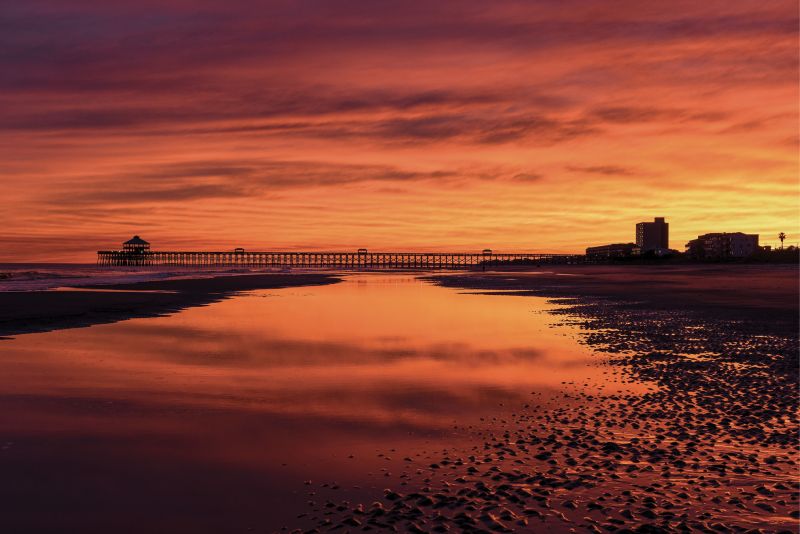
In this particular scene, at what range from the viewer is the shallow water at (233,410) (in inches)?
279

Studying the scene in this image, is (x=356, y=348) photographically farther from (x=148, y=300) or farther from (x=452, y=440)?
(x=148, y=300)

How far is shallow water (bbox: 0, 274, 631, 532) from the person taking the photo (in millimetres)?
7098

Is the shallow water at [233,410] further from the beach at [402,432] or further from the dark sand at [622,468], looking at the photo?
the dark sand at [622,468]

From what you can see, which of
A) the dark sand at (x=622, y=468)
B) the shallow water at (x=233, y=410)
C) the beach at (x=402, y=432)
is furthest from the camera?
the shallow water at (x=233, y=410)

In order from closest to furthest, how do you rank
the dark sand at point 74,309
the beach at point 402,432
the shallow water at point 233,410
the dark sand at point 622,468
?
the dark sand at point 622,468, the beach at point 402,432, the shallow water at point 233,410, the dark sand at point 74,309

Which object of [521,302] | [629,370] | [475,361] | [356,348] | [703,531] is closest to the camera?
[703,531]

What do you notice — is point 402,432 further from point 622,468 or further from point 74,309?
point 74,309

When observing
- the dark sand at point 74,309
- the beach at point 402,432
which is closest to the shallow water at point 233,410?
the beach at point 402,432

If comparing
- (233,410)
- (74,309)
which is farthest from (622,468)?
(74,309)

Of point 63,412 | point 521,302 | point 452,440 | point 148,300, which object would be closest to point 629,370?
point 452,440

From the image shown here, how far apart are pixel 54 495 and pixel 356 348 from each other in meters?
12.0

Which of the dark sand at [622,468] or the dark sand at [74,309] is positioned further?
the dark sand at [74,309]

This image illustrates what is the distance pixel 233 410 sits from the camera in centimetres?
1127

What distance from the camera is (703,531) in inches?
245
